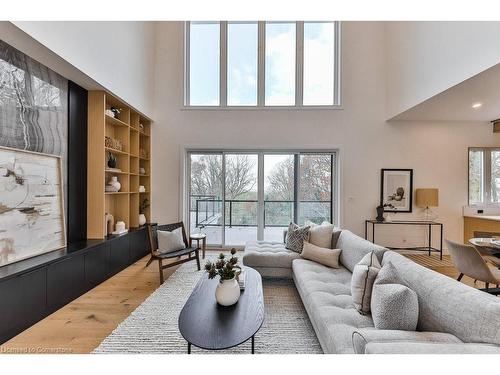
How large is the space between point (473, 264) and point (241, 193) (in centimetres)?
360

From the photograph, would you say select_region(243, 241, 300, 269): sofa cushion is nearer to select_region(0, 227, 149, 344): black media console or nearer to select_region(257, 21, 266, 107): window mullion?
select_region(0, 227, 149, 344): black media console

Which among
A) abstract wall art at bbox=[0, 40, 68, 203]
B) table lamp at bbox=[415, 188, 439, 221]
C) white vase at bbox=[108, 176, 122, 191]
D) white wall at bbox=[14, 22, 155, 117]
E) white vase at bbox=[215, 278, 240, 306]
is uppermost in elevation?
white wall at bbox=[14, 22, 155, 117]

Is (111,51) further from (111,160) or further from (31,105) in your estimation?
(111,160)

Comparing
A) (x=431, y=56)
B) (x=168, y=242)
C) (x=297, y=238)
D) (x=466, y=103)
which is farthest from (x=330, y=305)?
(x=466, y=103)

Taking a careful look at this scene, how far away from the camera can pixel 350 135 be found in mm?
4836

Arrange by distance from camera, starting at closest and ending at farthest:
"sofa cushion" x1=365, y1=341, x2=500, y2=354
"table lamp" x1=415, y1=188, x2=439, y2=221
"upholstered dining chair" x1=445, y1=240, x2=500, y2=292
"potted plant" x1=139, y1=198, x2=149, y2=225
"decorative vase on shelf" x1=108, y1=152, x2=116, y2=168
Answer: "sofa cushion" x1=365, y1=341, x2=500, y2=354 → "upholstered dining chair" x1=445, y1=240, x2=500, y2=292 → "decorative vase on shelf" x1=108, y1=152, x2=116, y2=168 → "table lamp" x1=415, y1=188, x2=439, y2=221 → "potted plant" x1=139, y1=198, x2=149, y2=225

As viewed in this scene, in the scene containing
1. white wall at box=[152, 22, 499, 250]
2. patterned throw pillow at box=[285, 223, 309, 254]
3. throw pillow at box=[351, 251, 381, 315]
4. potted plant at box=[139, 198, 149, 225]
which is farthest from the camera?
white wall at box=[152, 22, 499, 250]

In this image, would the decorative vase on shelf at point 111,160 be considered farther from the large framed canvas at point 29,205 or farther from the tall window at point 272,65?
the tall window at point 272,65

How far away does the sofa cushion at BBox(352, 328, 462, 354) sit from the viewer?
119cm

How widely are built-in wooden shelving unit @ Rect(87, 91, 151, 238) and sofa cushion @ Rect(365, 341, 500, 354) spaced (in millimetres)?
3555

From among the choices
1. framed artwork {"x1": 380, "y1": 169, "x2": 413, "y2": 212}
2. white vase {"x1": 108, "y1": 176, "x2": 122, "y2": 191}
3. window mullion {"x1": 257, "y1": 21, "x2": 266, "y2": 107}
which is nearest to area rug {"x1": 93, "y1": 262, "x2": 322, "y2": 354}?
white vase {"x1": 108, "y1": 176, "x2": 122, "y2": 191}

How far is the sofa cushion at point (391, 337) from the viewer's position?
3.90ft

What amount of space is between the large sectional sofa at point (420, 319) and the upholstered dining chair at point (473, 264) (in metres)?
1.21
